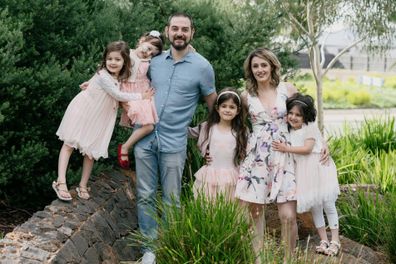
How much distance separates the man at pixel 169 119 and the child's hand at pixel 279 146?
684 millimetres

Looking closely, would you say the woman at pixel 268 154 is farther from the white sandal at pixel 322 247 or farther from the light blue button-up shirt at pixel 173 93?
the light blue button-up shirt at pixel 173 93

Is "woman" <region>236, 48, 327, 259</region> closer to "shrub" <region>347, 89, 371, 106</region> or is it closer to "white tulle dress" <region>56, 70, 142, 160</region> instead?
"white tulle dress" <region>56, 70, 142, 160</region>

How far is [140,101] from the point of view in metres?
5.67

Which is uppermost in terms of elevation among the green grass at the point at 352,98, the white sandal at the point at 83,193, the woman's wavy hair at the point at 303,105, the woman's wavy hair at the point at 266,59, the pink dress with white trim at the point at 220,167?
the woman's wavy hair at the point at 266,59

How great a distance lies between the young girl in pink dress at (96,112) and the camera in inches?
225

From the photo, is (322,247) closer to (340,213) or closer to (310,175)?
(310,175)

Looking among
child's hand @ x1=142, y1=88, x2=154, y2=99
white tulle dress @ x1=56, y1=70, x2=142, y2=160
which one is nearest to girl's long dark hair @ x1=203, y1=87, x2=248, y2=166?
child's hand @ x1=142, y1=88, x2=154, y2=99

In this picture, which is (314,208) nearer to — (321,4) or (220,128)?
(220,128)

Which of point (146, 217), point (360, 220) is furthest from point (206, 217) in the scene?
point (360, 220)

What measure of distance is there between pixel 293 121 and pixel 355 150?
4.95 m

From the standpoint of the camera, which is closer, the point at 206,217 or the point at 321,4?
the point at 206,217

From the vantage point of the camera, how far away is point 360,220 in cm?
736

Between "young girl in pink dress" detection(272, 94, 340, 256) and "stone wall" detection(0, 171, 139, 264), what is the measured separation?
58.5 inches

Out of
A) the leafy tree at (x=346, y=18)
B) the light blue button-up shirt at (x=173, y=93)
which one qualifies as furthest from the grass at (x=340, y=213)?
the leafy tree at (x=346, y=18)
